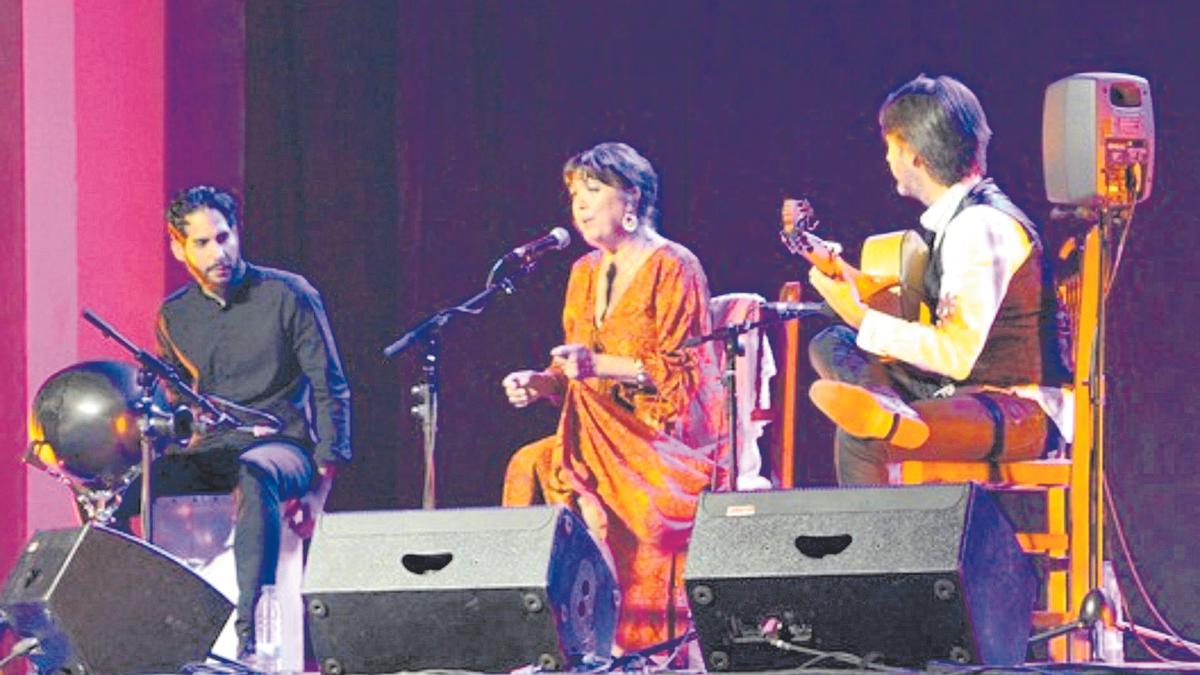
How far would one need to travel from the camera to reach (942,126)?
5.14m

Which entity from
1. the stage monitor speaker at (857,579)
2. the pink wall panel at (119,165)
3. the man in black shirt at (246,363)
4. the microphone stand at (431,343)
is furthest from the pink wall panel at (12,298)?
the stage monitor speaker at (857,579)

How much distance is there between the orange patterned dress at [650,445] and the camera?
6.03 meters

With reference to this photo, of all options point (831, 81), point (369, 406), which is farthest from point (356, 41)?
point (831, 81)

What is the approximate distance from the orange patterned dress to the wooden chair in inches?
45.3

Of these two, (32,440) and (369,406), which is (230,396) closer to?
(32,440)

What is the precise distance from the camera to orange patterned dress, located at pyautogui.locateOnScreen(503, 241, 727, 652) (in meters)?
6.03

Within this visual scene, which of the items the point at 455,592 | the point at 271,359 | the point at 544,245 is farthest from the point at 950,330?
the point at 271,359

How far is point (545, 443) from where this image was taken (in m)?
6.21

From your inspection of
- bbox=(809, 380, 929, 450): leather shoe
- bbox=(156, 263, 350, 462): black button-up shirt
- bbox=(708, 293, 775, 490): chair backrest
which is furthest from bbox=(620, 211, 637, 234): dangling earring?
bbox=(809, 380, 929, 450): leather shoe

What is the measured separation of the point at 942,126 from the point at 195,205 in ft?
7.40

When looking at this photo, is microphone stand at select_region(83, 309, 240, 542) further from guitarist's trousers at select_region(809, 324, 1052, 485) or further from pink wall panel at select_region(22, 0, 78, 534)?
guitarist's trousers at select_region(809, 324, 1052, 485)

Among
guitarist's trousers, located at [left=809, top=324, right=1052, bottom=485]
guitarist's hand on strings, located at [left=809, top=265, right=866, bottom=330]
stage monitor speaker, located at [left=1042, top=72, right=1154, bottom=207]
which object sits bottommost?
guitarist's trousers, located at [left=809, top=324, right=1052, bottom=485]

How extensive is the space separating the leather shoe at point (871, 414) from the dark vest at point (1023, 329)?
0.31m

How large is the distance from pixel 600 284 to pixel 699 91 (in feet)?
2.81
